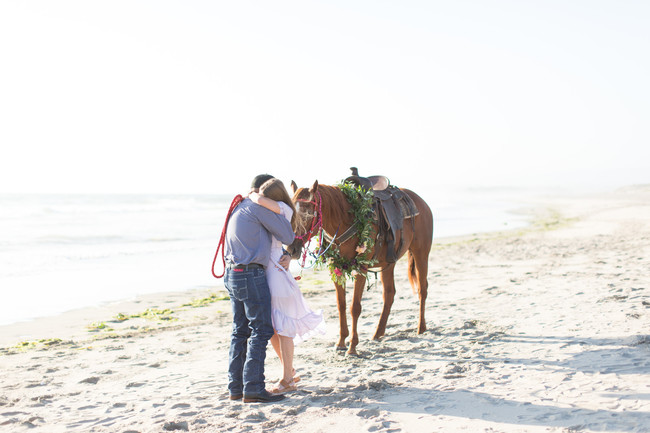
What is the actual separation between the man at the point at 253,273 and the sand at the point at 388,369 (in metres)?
0.27

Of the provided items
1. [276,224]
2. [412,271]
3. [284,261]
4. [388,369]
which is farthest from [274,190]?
[412,271]

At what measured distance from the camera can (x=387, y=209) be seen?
591 cm

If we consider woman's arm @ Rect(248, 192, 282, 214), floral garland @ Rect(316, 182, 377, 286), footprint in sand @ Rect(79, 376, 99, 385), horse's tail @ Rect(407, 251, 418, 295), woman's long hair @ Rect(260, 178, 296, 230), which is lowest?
footprint in sand @ Rect(79, 376, 99, 385)

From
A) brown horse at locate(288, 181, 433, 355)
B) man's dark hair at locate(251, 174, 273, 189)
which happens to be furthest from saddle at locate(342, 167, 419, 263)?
man's dark hair at locate(251, 174, 273, 189)

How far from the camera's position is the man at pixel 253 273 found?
3871 millimetres

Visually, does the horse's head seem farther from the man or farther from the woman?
the man

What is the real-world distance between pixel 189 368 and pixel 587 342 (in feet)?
13.1

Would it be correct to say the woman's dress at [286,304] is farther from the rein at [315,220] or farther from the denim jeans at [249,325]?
the rein at [315,220]

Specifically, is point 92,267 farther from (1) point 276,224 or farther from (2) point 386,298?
(1) point 276,224

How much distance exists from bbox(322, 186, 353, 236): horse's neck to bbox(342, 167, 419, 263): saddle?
1.57 feet

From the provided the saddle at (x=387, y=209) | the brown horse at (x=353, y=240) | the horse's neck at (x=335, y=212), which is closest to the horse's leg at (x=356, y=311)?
the brown horse at (x=353, y=240)

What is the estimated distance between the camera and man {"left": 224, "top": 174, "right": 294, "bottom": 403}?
3.87 meters

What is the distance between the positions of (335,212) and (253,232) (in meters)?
1.38

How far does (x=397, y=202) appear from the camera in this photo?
20.3 feet
